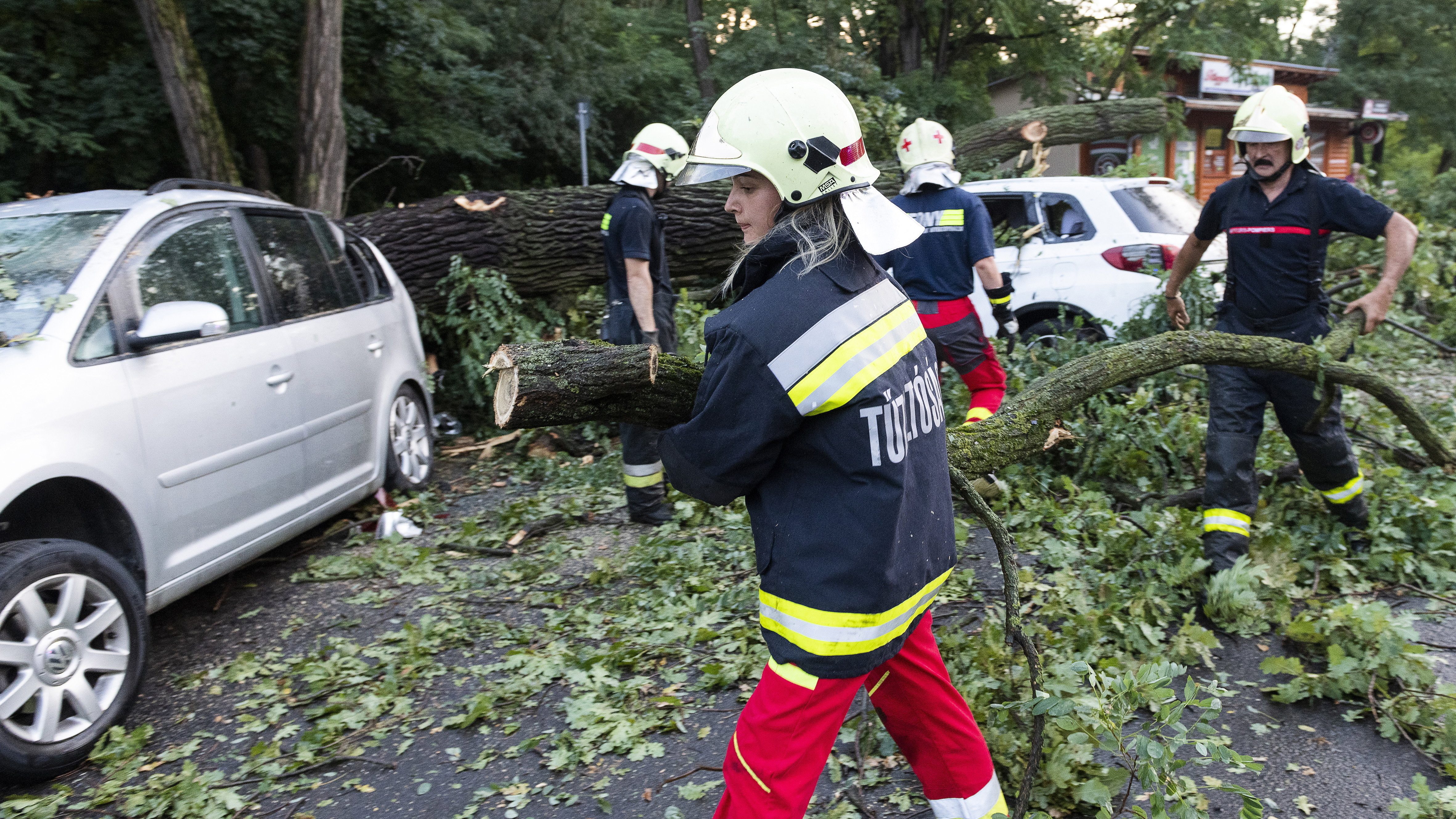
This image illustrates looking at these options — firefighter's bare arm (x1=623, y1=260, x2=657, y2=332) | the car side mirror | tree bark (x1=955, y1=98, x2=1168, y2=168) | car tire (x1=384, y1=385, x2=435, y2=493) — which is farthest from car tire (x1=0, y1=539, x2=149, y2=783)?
tree bark (x1=955, y1=98, x2=1168, y2=168)

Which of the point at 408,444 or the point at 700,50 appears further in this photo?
the point at 700,50

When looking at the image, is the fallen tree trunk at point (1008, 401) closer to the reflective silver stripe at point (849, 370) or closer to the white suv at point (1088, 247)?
the reflective silver stripe at point (849, 370)

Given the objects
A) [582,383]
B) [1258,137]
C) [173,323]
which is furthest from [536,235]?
[582,383]

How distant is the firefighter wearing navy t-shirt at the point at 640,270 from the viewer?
17.1 feet

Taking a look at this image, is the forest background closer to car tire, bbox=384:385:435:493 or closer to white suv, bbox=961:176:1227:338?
white suv, bbox=961:176:1227:338

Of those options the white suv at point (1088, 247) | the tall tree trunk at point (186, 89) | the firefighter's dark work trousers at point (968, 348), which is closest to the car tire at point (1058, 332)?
the white suv at point (1088, 247)

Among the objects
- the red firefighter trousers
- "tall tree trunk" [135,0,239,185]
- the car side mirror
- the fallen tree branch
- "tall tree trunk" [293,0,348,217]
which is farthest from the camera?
"tall tree trunk" [293,0,348,217]

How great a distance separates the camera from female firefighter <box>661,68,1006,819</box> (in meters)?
1.86

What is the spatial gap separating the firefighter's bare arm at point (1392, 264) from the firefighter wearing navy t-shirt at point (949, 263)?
6.18 ft

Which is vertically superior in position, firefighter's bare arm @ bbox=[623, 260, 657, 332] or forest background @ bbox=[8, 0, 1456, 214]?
forest background @ bbox=[8, 0, 1456, 214]

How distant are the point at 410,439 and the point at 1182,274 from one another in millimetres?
4444

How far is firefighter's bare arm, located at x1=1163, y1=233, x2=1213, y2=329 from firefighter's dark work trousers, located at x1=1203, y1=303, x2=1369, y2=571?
0.50 m

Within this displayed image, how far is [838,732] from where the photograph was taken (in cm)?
211

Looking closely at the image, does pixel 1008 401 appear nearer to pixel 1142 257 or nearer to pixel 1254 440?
pixel 1254 440
